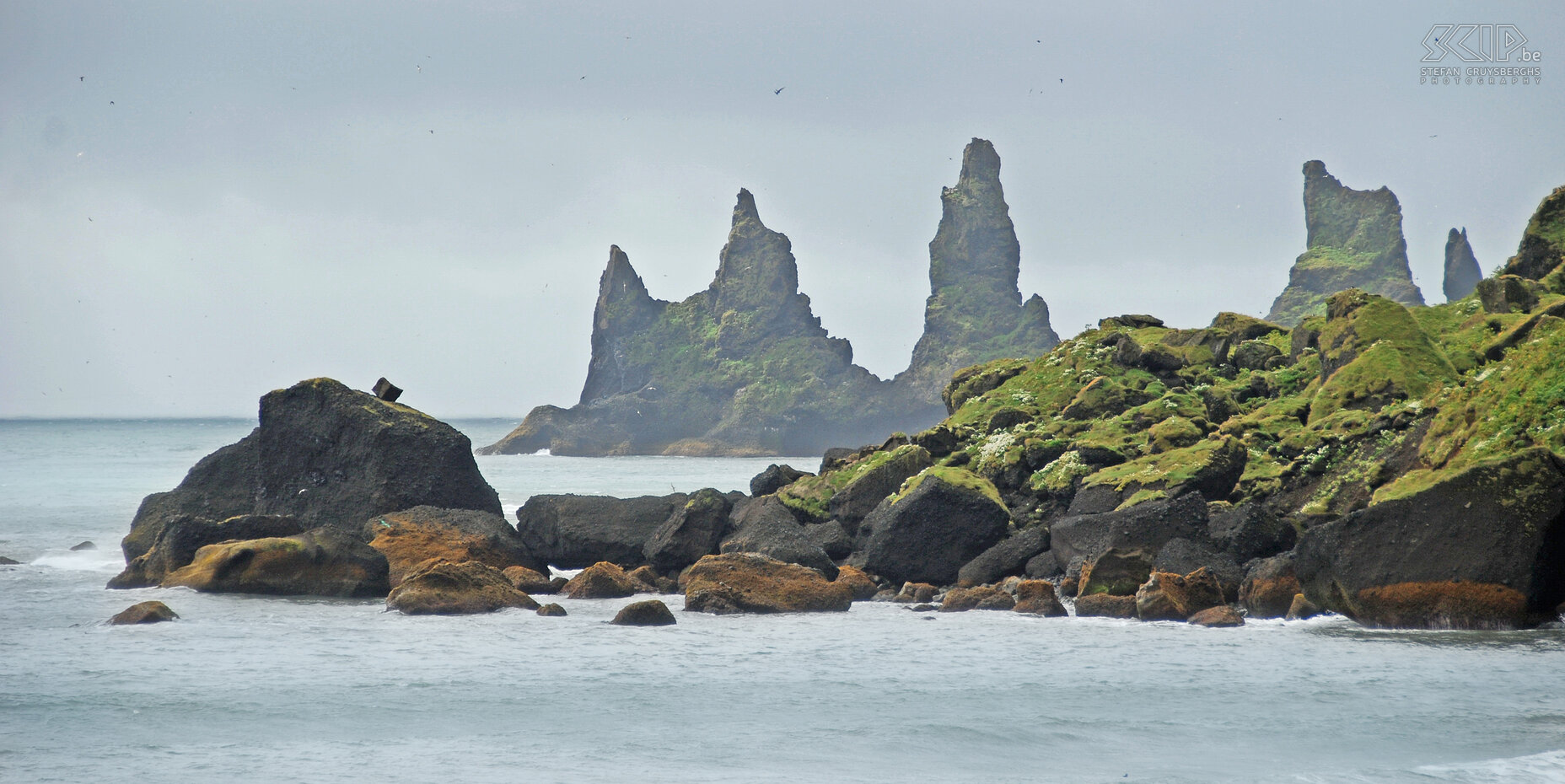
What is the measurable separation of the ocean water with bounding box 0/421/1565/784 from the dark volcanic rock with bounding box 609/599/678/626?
16.5 inches

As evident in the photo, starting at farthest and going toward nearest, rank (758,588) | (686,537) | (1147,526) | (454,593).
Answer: (686,537), (758,588), (1147,526), (454,593)

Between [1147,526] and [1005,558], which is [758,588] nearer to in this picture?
[1005,558]

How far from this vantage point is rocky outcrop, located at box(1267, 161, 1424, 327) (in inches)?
5541

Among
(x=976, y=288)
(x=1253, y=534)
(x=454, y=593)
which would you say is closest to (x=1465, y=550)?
(x=1253, y=534)

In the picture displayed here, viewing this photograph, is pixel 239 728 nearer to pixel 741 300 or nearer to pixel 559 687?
pixel 559 687

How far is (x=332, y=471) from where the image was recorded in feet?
A: 96.2

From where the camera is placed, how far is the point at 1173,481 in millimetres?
25906

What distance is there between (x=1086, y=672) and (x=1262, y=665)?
101 inches

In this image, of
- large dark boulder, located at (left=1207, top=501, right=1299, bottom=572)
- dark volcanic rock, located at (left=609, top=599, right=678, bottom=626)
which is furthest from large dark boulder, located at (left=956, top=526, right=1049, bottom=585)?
dark volcanic rock, located at (left=609, top=599, right=678, bottom=626)

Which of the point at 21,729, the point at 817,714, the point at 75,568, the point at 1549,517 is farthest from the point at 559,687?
the point at 75,568

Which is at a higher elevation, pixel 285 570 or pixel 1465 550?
pixel 1465 550

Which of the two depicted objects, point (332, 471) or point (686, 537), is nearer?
point (686, 537)

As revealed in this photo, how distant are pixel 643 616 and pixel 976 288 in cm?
16724

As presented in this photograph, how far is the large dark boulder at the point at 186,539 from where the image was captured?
25.3 m
